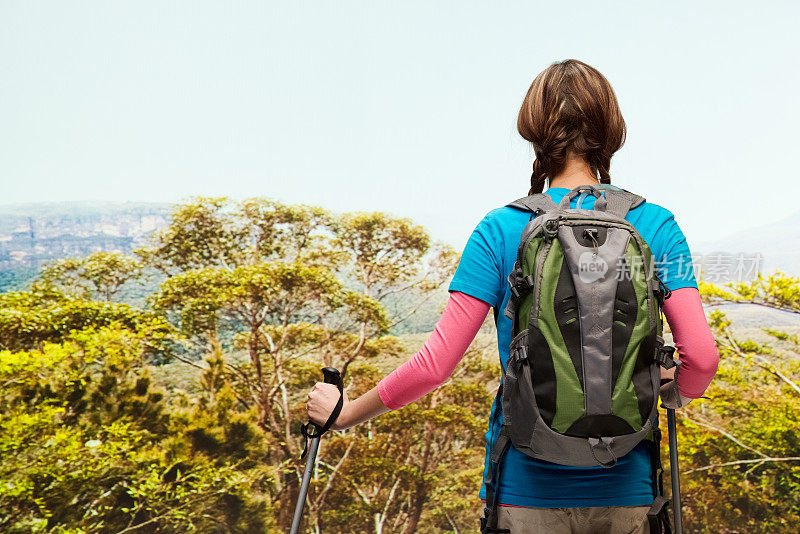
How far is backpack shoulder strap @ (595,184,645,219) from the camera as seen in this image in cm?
78

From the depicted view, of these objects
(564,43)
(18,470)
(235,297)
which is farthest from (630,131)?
(18,470)

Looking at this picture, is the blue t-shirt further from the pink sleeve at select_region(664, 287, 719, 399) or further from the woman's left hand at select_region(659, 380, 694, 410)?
the woman's left hand at select_region(659, 380, 694, 410)

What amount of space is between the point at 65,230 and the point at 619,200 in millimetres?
A: 2851

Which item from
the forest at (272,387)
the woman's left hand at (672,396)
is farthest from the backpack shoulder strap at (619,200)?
the forest at (272,387)

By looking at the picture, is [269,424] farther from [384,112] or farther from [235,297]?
[384,112]

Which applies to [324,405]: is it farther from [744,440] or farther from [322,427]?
[744,440]

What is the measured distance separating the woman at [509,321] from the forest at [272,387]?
2.26 meters

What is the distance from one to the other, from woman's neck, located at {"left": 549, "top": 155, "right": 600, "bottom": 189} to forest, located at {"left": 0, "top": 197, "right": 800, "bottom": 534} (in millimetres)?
2320

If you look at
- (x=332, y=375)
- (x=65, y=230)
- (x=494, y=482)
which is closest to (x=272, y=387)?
(x=65, y=230)

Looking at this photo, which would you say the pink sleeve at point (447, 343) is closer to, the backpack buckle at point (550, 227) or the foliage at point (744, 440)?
the backpack buckle at point (550, 227)

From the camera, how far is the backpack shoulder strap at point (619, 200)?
0.78 meters

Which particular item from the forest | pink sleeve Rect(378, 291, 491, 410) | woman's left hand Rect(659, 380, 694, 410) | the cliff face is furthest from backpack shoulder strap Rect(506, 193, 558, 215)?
A: the cliff face

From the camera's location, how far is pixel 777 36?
309cm

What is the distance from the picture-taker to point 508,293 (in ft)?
2.55
